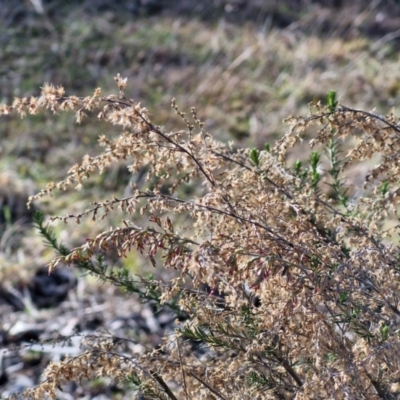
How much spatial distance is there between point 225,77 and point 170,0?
2.55 metres

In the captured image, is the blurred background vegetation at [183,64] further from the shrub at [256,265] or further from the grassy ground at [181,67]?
the shrub at [256,265]

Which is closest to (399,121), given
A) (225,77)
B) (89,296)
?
(89,296)

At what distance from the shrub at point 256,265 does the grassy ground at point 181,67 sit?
4.01 meters

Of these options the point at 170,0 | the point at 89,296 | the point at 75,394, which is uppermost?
the point at 170,0

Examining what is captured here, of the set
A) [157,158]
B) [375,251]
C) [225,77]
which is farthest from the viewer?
[225,77]

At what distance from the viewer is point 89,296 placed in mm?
4461

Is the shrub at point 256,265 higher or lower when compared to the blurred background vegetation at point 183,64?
lower

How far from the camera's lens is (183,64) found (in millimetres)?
8477

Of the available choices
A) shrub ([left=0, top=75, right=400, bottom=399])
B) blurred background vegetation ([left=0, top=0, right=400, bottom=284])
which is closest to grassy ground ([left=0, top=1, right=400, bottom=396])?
blurred background vegetation ([left=0, top=0, right=400, bottom=284])

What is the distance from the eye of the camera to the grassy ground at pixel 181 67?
675 centimetres

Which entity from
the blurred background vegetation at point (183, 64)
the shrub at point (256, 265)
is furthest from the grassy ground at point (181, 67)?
the shrub at point (256, 265)

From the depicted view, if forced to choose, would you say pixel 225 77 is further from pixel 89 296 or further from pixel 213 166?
pixel 213 166

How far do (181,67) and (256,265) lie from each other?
717 cm

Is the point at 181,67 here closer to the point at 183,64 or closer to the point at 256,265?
the point at 183,64
